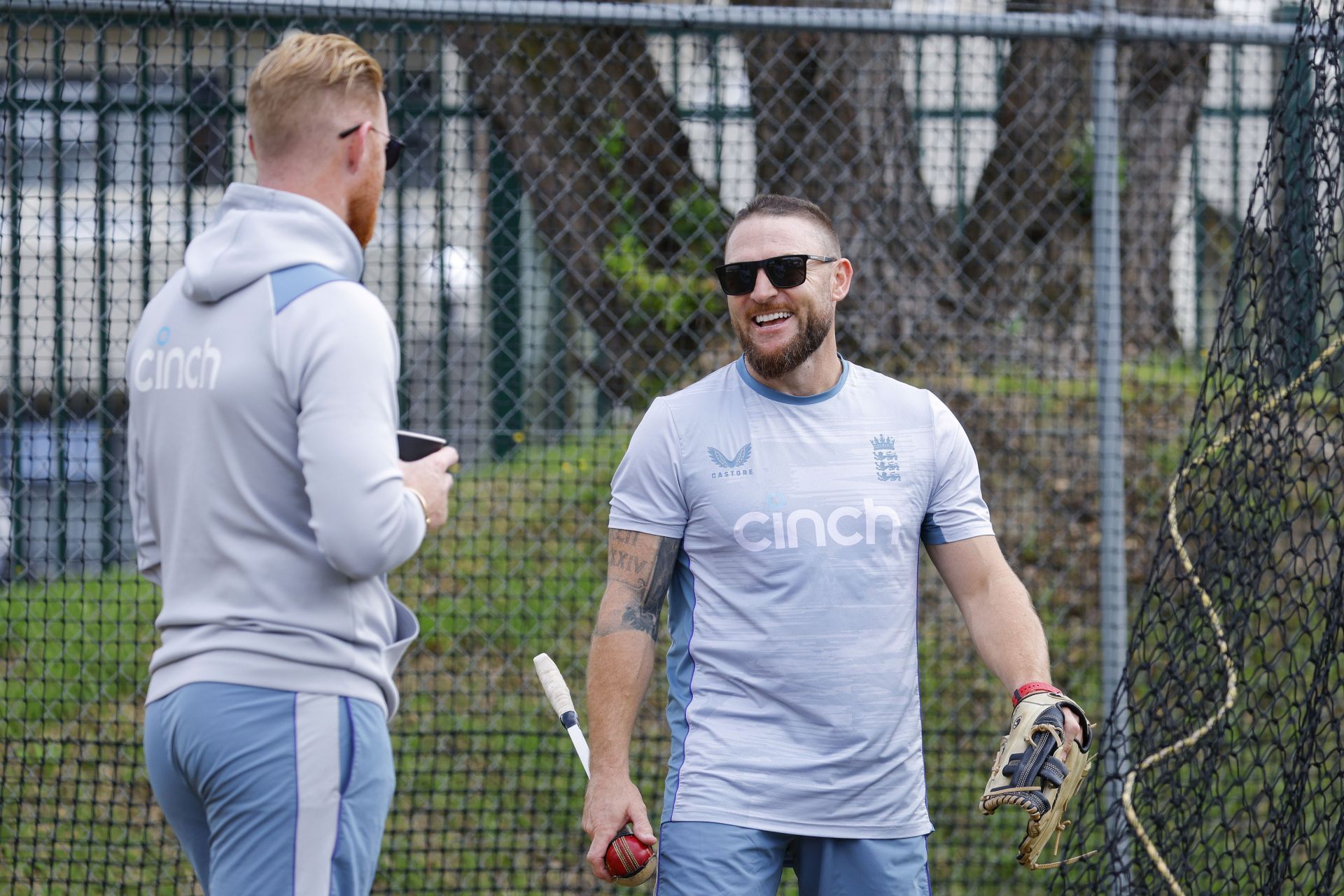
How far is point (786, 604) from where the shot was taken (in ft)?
9.74

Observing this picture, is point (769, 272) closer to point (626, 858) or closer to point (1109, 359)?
point (626, 858)

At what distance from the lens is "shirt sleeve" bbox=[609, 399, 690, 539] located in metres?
3.05

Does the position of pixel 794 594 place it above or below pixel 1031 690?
above

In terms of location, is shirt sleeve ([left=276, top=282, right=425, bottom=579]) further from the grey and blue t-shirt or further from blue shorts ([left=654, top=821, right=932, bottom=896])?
blue shorts ([left=654, top=821, right=932, bottom=896])

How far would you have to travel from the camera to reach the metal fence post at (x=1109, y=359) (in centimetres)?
465

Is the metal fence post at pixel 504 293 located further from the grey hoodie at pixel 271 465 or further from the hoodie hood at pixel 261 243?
the grey hoodie at pixel 271 465

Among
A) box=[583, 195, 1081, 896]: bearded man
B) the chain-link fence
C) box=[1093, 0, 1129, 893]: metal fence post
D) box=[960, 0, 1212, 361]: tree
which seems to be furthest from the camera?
box=[960, 0, 1212, 361]: tree

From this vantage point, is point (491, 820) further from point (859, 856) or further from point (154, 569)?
point (154, 569)

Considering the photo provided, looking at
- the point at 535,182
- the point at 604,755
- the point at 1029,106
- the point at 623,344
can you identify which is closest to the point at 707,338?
the point at 623,344

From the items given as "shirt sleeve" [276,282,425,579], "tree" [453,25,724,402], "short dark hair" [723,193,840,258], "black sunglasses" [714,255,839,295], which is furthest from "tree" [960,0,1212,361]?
"shirt sleeve" [276,282,425,579]

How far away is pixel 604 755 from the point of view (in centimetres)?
292

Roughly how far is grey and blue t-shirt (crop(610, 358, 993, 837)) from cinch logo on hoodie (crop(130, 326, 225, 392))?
115cm

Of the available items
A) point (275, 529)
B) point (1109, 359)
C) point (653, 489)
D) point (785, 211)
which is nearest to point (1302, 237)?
point (1109, 359)

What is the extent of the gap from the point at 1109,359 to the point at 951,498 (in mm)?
1874
